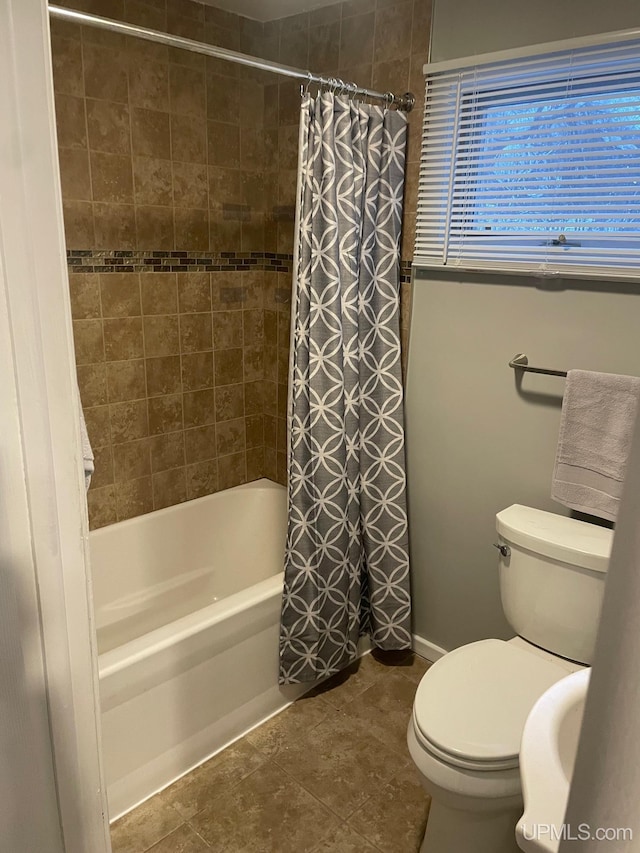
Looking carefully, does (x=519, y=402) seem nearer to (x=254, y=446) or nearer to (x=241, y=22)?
(x=254, y=446)

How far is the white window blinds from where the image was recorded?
1.72 metres

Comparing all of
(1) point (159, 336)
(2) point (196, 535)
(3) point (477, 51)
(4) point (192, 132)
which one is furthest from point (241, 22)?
(2) point (196, 535)

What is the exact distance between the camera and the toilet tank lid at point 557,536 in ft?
5.59

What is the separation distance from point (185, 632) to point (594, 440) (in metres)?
1.30

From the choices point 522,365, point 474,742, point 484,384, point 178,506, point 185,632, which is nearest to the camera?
point 474,742

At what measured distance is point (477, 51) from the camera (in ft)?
6.40

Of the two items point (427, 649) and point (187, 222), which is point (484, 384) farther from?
point (187, 222)

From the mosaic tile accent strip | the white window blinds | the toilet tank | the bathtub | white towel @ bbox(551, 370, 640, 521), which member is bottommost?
the bathtub

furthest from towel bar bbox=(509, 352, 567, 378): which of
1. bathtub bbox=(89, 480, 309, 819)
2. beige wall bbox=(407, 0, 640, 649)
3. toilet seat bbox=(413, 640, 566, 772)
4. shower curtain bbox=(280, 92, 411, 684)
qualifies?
bathtub bbox=(89, 480, 309, 819)

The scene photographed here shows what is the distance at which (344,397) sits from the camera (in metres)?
2.18

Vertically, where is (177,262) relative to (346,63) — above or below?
below

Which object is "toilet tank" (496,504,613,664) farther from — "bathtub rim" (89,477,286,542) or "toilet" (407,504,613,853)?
"bathtub rim" (89,477,286,542)

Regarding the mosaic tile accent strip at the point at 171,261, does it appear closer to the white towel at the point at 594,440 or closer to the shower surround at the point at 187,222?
the shower surround at the point at 187,222

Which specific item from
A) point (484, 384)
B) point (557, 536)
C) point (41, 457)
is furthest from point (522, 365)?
point (41, 457)
